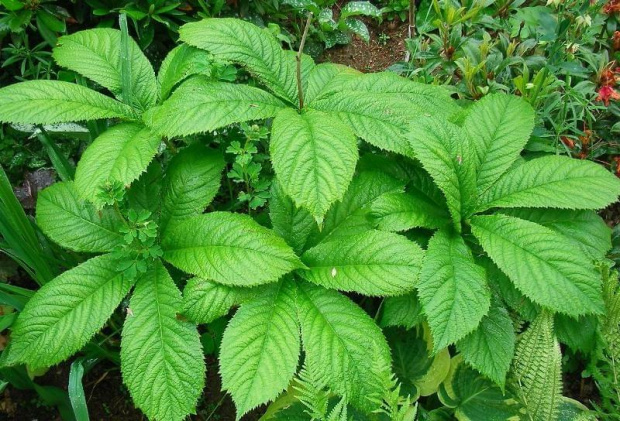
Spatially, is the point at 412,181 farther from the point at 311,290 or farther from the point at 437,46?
the point at 437,46

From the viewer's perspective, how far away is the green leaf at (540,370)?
1.60 metres

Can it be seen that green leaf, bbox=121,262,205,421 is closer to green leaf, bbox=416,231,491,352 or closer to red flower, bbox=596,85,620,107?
green leaf, bbox=416,231,491,352

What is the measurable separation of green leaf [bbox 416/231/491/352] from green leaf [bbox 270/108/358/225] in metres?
0.35

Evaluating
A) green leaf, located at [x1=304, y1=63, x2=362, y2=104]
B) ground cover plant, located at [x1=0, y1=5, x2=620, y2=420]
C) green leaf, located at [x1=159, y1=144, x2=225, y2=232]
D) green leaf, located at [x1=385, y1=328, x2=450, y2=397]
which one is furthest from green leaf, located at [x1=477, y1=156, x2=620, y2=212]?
green leaf, located at [x1=159, y1=144, x2=225, y2=232]

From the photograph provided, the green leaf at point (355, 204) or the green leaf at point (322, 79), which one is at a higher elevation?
the green leaf at point (322, 79)

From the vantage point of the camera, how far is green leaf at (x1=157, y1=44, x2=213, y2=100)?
185 centimetres

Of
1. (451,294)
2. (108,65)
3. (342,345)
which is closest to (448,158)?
(451,294)

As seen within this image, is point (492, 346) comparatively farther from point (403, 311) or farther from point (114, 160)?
point (114, 160)

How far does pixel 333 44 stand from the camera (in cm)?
304

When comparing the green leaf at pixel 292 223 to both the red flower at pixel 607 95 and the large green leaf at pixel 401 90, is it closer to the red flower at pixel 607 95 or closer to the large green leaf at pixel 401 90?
the large green leaf at pixel 401 90

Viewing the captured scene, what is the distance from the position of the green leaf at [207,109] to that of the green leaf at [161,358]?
19.3 inches

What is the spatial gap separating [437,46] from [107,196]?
1699mm

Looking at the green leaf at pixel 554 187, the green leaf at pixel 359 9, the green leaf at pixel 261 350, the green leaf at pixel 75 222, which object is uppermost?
the green leaf at pixel 359 9

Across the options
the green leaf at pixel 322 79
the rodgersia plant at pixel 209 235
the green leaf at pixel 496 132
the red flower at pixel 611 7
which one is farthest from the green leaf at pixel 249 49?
the red flower at pixel 611 7
